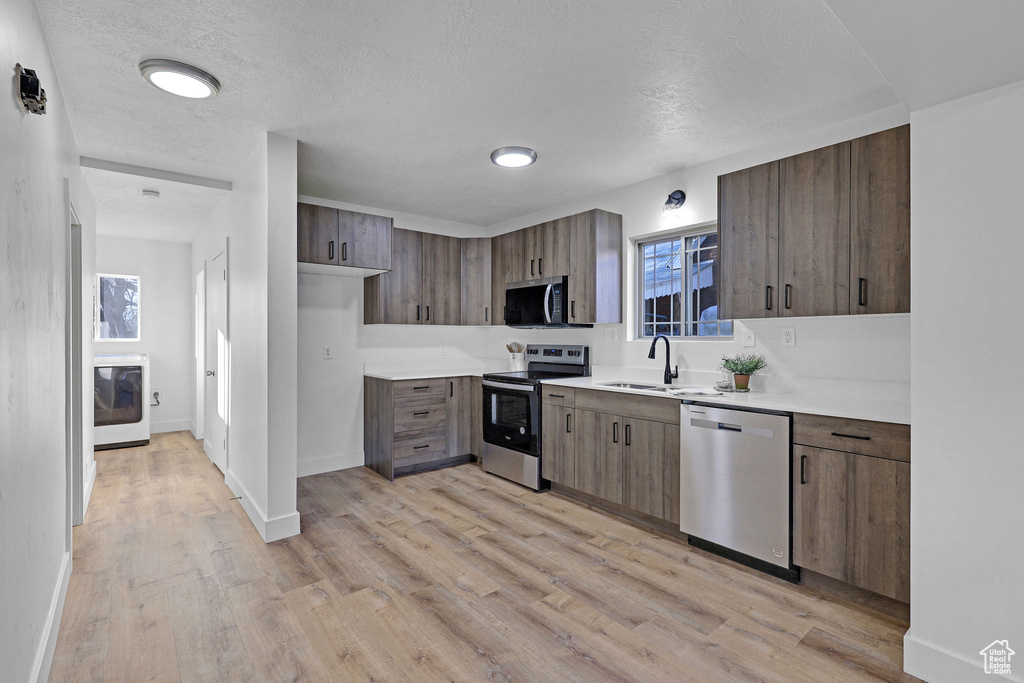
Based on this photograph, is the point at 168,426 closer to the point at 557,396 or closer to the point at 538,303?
the point at 538,303

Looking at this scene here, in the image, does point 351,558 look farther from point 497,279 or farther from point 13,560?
point 497,279

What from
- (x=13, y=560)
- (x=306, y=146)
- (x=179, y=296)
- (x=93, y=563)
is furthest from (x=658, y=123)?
(x=179, y=296)

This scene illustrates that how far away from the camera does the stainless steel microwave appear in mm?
4129

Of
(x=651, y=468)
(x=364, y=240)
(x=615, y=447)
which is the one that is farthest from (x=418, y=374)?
(x=651, y=468)

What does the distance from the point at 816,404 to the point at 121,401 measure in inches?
Answer: 247

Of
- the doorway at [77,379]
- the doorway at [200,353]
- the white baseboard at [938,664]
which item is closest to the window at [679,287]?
the white baseboard at [938,664]

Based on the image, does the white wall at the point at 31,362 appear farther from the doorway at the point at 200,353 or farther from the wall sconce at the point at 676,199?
the wall sconce at the point at 676,199

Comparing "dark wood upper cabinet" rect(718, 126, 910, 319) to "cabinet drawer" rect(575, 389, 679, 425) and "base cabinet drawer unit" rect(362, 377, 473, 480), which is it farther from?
"base cabinet drawer unit" rect(362, 377, 473, 480)

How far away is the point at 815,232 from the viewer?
261 cm

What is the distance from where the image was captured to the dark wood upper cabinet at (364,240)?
157 inches

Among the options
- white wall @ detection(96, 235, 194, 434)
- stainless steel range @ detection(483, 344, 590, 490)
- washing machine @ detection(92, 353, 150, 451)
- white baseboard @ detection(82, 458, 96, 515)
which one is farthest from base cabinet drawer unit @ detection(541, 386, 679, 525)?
white wall @ detection(96, 235, 194, 434)

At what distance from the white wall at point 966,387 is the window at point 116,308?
285 inches

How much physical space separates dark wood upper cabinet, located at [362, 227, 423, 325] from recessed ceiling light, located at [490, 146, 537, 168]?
62.2 inches

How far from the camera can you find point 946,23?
4.42 feet
